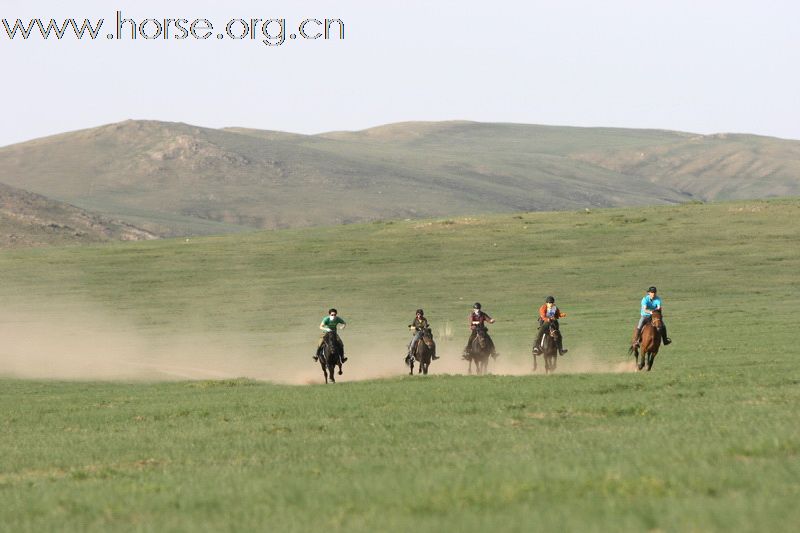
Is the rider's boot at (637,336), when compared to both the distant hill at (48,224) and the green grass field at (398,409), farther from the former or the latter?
the distant hill at (48,224)

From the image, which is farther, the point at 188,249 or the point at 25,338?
the point at 188,249

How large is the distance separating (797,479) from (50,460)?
10533 millimetres

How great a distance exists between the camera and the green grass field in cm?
1148

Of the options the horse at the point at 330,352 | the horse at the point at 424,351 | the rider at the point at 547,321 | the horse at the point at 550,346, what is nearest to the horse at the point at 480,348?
the horse at the point at 424,351

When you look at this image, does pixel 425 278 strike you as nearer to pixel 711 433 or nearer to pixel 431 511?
pixel 711 433

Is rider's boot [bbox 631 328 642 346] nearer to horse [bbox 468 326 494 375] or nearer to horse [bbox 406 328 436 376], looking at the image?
horse [bbox 468 326 494 375]

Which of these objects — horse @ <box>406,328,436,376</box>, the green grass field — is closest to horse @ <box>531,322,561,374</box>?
the green grass field

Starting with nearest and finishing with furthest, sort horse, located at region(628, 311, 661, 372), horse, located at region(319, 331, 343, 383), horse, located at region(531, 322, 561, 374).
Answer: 1. horse, located at region(628, 311, 661, 372)
2. horse, located at region(531, 322, 561, 374)
3. horse, located at region(319, 331, 343, 383)

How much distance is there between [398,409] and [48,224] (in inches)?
5546

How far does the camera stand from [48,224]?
158125 mm

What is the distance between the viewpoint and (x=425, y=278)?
257 ft

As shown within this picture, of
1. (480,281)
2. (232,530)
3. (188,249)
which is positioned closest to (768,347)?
(232,530)

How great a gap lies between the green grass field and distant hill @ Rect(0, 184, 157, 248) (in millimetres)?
70191

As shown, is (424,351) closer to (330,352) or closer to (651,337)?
(330,352)
